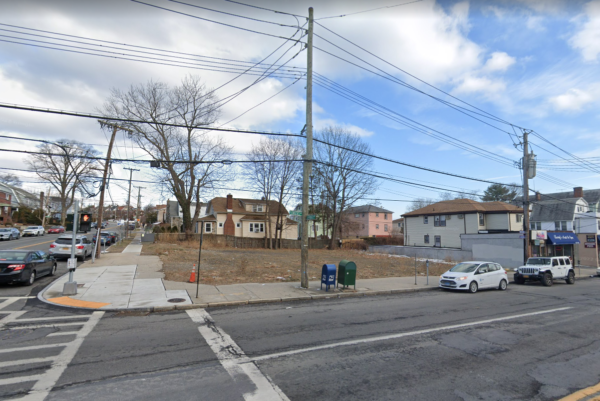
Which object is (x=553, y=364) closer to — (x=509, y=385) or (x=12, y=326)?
(x=509, y=385)

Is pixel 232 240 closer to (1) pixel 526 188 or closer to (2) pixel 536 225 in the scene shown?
(1) pixel 526 188

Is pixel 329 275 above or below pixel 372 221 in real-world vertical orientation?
below

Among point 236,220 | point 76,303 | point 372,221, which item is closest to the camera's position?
point 76,303

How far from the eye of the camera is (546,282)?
19344mm

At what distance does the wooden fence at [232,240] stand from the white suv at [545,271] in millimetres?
26808

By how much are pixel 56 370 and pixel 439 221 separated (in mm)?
46407

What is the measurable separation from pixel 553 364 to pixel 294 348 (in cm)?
463

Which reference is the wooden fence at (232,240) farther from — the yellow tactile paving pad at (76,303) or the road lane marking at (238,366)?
the road lane marking at (238,366)

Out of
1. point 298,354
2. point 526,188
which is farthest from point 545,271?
point 298,354

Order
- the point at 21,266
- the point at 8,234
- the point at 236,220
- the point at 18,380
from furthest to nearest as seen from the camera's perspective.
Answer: the point at 236,220
the point at 8,234
the point at 21,266
the point at 18,380

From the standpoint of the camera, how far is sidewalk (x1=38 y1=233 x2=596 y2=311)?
10.3m

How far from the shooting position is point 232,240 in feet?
138

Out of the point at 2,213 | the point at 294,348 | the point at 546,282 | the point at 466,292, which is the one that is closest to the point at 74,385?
the point at 294,348

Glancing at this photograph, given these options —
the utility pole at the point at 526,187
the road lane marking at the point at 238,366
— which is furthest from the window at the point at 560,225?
the road lane marking at the point at 238,366
